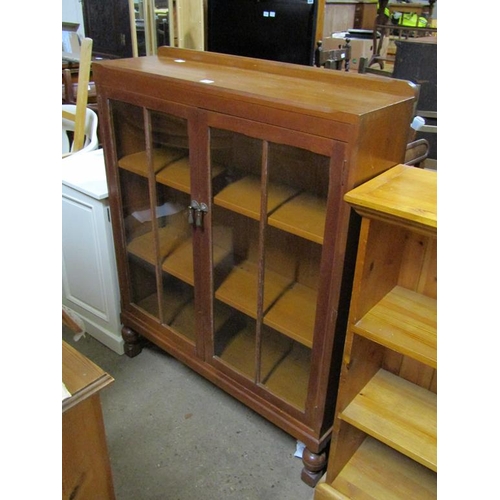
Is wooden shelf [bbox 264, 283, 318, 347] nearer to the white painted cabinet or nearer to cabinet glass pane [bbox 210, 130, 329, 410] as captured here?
cabinet glass pane [bbox 210, 130, 329, 410]

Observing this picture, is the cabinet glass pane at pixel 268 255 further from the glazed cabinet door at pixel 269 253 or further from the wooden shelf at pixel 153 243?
the wooden shelf at pixel 153 243

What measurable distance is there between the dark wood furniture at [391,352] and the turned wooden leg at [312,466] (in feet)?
0.21

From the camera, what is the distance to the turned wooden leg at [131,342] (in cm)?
188

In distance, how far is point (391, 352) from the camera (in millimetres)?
1332

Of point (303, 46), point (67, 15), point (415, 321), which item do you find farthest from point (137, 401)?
point (67, 15)

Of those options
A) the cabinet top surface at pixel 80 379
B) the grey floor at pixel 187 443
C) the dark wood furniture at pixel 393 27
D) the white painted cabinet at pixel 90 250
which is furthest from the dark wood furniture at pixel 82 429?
the dark wood furniture at pixel 393 27

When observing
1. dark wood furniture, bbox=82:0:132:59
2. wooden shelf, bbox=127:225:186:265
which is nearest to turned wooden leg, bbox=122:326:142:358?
wooden shelf, bbox=127:225:186:265

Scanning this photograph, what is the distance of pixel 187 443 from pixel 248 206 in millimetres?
834

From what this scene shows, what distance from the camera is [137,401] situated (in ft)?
5.66

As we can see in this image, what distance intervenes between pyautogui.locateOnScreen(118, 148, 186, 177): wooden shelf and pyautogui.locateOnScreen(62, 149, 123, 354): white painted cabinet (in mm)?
190

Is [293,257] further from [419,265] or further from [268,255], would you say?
[419,265]

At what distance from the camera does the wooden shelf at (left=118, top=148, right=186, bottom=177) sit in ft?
4.62
